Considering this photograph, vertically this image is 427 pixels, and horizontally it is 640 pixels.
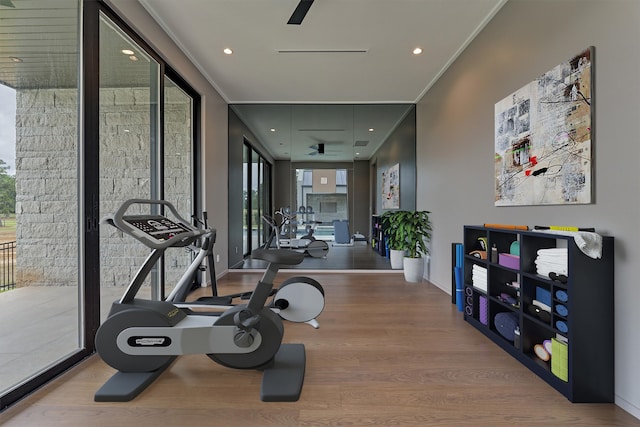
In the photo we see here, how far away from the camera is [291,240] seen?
5148mm

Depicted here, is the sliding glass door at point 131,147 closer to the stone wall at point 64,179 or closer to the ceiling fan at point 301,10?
the stone wall at point 64,179

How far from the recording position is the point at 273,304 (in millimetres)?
2412

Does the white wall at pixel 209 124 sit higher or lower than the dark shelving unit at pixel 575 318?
higher

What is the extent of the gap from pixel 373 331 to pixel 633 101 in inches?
91.1

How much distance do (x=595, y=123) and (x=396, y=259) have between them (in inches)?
138

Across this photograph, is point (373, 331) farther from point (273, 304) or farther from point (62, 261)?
point (62, 261)

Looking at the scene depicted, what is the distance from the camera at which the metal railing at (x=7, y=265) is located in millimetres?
1787

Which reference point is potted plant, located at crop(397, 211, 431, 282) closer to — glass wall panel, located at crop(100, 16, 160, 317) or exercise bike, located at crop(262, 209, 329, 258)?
exercise bike, located at crop(262, 209, 329, 258)

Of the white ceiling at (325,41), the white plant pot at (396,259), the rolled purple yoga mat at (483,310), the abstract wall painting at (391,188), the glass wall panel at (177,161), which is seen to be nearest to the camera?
the rolled purple yoga mat at (483,310)

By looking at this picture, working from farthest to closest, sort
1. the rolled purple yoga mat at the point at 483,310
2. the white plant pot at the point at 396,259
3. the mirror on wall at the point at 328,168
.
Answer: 1. the mirror on wall at the point at 328,168
2. the white plant pot at the point at 396,259
3. the rolled purple yoga mat at the point at 483,310

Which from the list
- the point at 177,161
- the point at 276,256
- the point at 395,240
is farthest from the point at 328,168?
the point at 276,256

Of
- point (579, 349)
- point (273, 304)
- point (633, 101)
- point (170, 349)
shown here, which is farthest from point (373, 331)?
point (633, 101)

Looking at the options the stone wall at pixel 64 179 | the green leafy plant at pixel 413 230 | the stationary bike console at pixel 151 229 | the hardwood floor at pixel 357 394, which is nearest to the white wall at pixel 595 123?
the green leafy plant at pixel 413 230

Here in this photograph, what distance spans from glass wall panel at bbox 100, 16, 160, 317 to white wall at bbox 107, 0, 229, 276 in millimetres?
204
